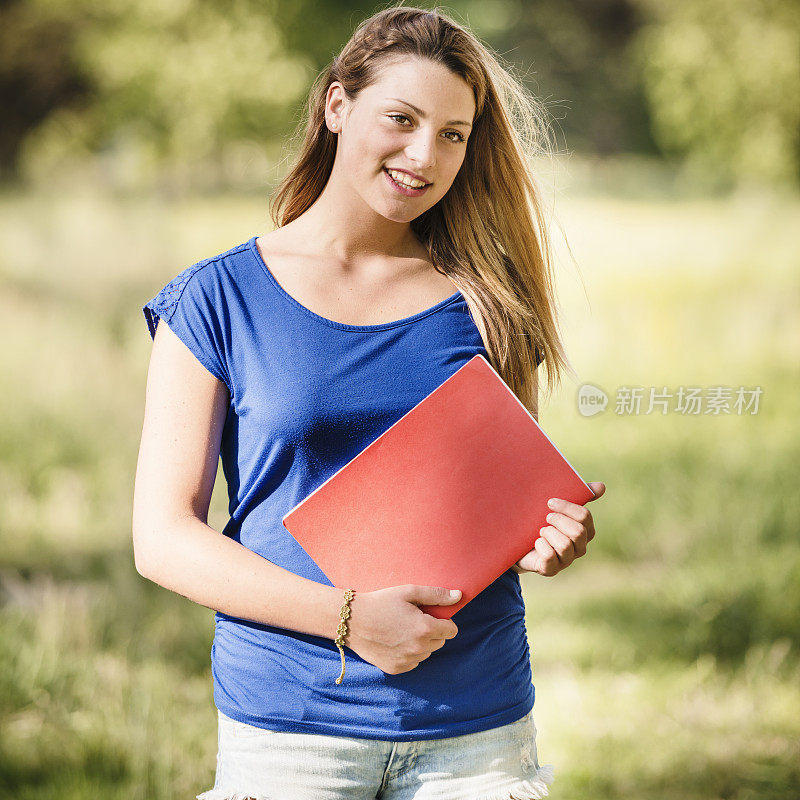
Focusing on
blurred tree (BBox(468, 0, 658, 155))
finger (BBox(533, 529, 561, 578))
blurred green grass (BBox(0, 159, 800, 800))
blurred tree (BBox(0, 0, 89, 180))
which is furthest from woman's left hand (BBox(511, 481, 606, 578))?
blurred tree (BBox(468, 0, 658, 155))

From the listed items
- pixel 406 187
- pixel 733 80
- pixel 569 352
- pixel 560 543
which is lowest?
pixel 560 543

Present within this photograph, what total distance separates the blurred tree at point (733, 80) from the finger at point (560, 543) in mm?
8313

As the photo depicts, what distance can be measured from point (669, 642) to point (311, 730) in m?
2.48

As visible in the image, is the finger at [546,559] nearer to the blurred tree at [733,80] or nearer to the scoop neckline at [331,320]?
the scoop neckline at [331,320]

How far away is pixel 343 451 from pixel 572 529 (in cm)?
30

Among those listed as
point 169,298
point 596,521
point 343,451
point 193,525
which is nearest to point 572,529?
point 343,451

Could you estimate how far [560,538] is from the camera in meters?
1.19

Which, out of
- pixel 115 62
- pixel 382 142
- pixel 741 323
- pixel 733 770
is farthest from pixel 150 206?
pixel 382 142

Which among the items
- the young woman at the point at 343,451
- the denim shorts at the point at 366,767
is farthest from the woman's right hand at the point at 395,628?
the denim shorts at the point at 366,767

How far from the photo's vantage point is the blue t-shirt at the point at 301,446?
1177 mm

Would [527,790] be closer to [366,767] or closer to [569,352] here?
[366,767]

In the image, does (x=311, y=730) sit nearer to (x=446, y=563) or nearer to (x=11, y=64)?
(x=446, y=563)

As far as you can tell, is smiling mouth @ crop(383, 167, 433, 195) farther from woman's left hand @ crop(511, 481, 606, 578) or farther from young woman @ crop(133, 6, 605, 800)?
woman's left hand @ crop(511, 481, 606, 578)

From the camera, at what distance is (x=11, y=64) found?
26.6ft
